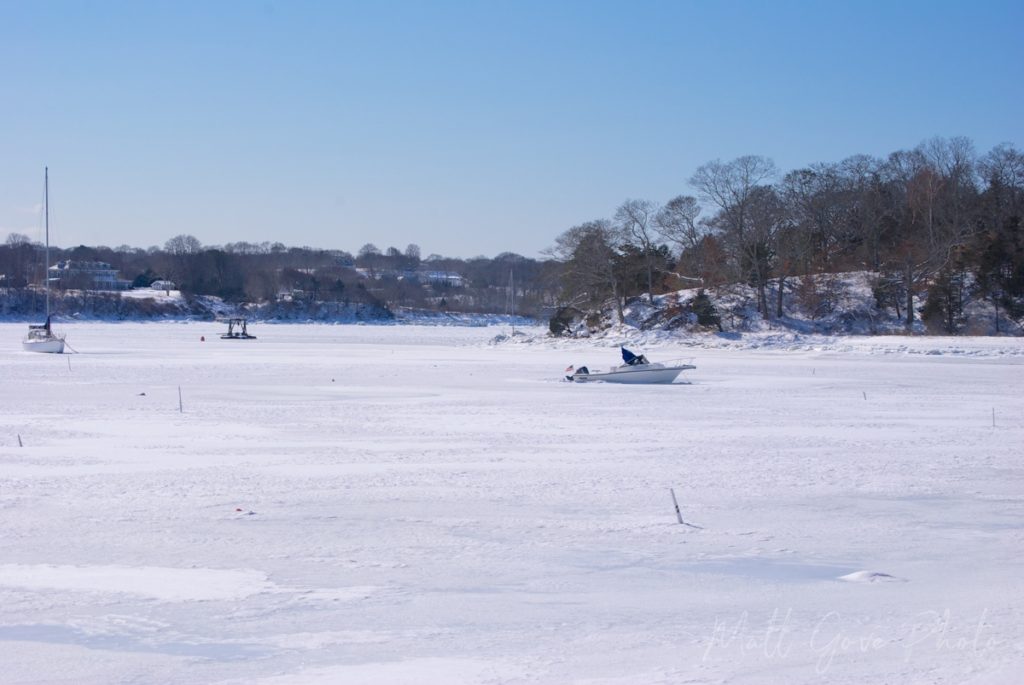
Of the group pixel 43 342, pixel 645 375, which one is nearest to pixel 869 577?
pixel 645 375

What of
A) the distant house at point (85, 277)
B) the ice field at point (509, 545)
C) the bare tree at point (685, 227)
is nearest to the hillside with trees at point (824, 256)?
the bare tree at point (685, 227)

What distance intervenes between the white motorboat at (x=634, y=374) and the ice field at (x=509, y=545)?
9495 mm

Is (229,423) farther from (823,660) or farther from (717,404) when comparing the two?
(823,660)

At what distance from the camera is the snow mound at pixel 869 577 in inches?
365

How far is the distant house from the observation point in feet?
515

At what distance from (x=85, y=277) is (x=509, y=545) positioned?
535ft

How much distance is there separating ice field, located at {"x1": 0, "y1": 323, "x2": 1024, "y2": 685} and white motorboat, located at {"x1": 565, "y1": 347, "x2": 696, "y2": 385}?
374 inches

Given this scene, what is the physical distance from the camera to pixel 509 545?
10766mm

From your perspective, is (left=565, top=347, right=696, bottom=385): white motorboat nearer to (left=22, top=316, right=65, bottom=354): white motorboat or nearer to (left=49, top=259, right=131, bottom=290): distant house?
(left=22, top=316, right=65, bottom=354): white motorboat

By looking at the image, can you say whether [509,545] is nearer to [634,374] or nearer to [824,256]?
[634,374]

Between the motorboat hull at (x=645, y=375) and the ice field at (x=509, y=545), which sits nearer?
the ice field at (x=509, y=545)

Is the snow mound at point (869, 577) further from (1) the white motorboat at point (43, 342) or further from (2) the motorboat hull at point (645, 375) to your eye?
(1) the white motorboat at point (43, 342)

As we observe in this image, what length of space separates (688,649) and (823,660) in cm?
89

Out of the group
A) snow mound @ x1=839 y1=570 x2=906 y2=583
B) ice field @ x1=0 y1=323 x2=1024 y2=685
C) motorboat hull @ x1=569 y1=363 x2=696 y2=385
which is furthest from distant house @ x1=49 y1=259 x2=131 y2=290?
snow mound @ x1=839 y1=570 x2=906 y2=583
